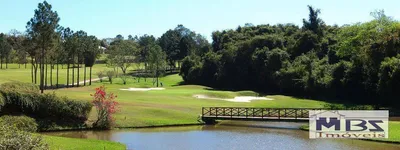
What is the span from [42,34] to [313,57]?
55370 mm

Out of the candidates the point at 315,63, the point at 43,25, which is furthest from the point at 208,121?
the point at 315,63

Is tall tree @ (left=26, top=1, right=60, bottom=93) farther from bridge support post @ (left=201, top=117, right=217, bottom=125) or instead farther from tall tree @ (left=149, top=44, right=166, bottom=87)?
tall tree @ (left=149, top=44, right=166, bottom=87)

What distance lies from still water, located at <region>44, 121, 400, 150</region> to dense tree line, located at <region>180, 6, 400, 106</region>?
25.2 metres

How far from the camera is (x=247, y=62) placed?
97812 millimetres

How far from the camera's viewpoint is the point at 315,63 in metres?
83.9

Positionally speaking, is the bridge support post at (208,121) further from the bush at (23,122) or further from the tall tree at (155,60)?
the tall tree at (155,60)

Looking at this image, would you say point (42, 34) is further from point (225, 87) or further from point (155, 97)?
point (225, 87)

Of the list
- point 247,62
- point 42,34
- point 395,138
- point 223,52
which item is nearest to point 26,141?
point 395,138

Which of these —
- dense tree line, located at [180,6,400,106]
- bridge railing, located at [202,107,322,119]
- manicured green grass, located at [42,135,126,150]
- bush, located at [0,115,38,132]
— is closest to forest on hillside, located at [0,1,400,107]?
dense tree line, located at [180,6,400,106]

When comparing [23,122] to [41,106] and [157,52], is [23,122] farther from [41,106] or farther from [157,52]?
[157,52]

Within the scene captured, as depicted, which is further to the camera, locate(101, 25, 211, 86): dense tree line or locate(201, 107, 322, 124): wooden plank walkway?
locate(101, 25, 211, 86): dense tree line

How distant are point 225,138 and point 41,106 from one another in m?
18.5

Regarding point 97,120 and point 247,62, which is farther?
point 247,62

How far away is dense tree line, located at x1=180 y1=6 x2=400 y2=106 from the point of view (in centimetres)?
6284
